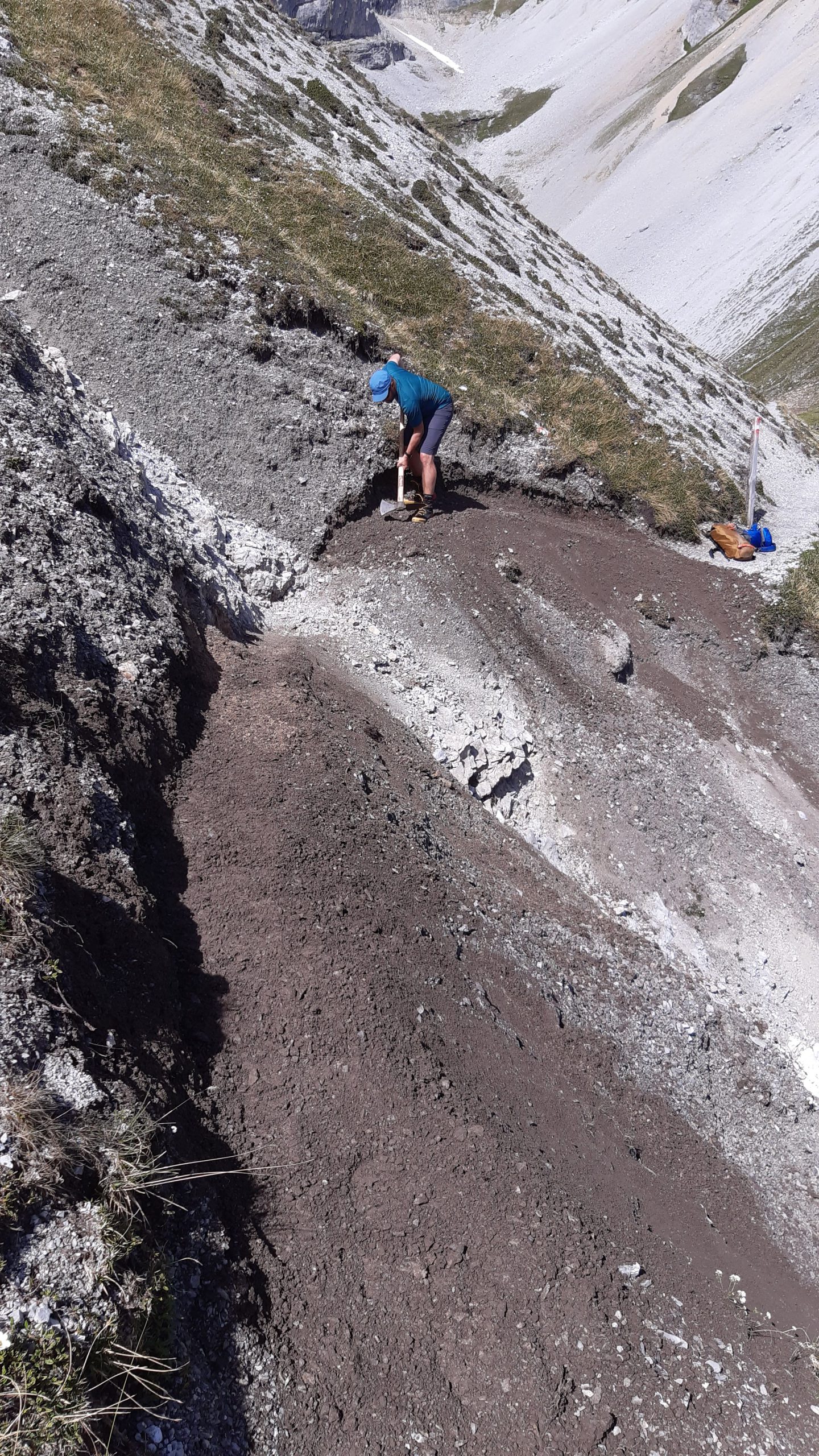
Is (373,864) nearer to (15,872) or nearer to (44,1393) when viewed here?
(15,872)

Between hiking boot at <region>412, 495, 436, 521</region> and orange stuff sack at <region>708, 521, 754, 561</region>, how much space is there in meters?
7.73

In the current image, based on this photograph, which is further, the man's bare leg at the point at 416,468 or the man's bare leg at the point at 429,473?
the man's bare leg at the point at 416,468

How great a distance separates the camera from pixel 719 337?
252 ft

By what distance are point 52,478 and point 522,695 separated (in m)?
8.17

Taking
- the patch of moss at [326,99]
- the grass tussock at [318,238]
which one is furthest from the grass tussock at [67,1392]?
the patch of moss at [326,99]

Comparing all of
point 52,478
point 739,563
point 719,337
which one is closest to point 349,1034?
point 52,478

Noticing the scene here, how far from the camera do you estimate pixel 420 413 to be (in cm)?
1426

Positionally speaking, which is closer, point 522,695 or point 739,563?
point 522,695

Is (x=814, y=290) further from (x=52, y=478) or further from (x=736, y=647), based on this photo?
(x=52, y=478)

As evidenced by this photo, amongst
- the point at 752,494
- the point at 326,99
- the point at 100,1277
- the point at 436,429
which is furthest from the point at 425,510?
the point at 326,99

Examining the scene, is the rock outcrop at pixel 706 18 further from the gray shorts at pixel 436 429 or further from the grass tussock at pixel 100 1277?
the grass tussock at pixel 100 1277

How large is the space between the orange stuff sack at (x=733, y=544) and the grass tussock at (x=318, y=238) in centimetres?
64

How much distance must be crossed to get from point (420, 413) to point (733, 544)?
8.96m

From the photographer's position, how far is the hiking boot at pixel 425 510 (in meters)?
15.5
